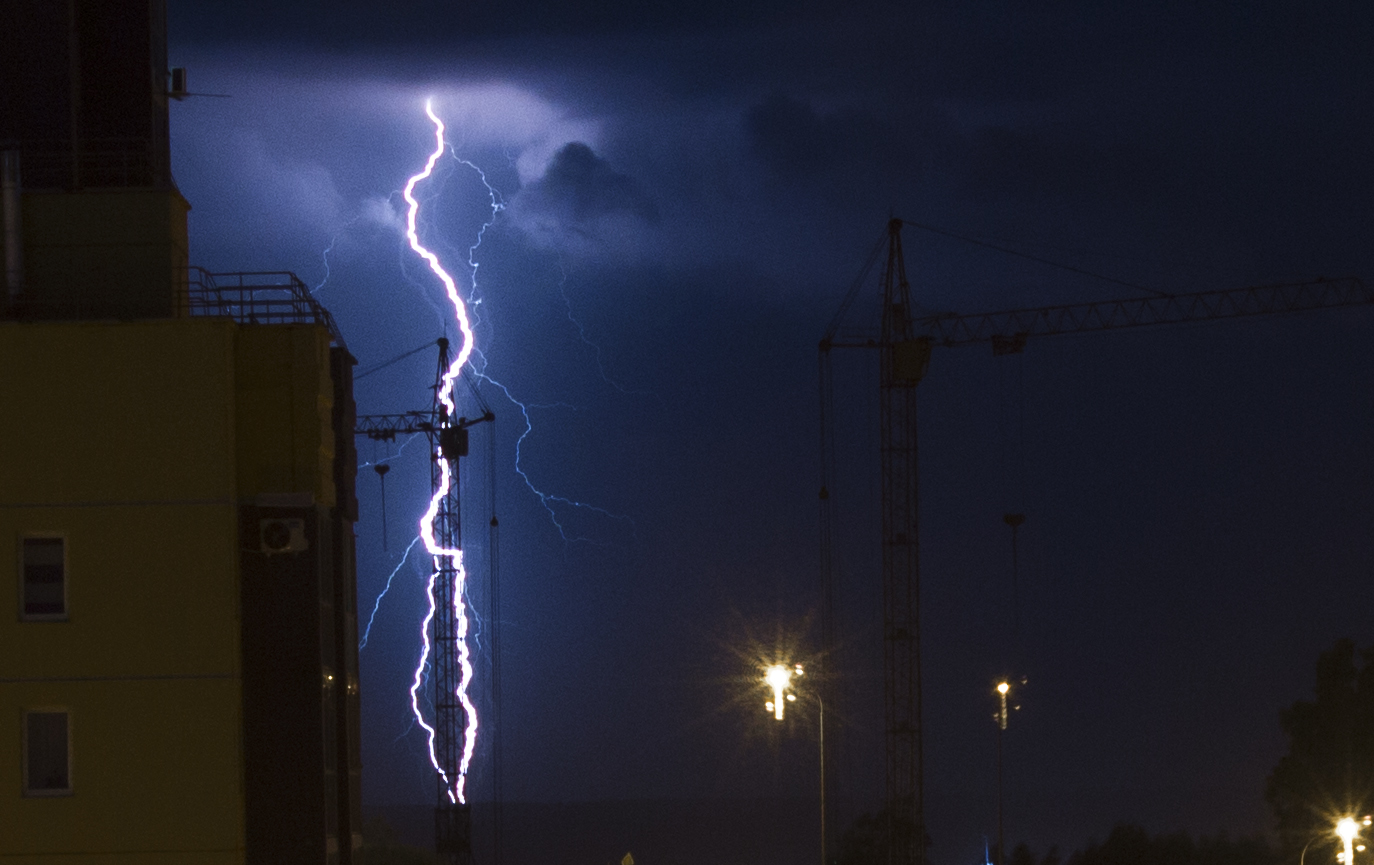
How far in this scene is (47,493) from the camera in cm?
2072

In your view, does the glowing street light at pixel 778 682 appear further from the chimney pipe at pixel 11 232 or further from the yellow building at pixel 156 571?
the chimney pipe at pixel 11 232

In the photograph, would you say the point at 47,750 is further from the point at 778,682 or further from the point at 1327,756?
the point at 1327,756

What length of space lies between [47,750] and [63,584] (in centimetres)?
194

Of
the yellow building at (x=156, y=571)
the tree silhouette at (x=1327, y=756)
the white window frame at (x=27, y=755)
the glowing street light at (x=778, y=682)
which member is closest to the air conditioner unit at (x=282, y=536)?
the yellow building at (x=156, y=571)

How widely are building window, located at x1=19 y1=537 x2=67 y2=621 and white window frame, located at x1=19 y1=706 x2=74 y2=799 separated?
1.07 metres

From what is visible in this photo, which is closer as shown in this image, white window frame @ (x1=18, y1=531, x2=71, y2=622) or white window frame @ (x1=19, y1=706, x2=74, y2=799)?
white window frame @ (x1=19, y1=706, x2=74, y2=799)

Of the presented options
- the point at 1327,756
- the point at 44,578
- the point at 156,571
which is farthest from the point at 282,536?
the point at 1327,756

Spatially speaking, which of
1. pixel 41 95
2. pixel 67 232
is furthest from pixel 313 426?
pixel 41 95

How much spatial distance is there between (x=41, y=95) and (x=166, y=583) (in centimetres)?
723

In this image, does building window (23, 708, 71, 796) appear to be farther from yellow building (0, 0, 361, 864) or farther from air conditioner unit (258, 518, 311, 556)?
air conditioner unit (258, 518, 311, 556)

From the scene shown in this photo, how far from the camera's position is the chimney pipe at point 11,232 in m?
22.0

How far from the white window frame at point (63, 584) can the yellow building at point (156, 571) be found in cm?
3

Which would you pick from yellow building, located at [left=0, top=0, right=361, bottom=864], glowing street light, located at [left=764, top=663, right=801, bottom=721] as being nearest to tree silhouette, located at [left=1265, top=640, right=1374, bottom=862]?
glowing street light, located at [left=764, top=663, right=801, bottom=721]

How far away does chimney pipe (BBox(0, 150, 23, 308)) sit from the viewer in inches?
866
